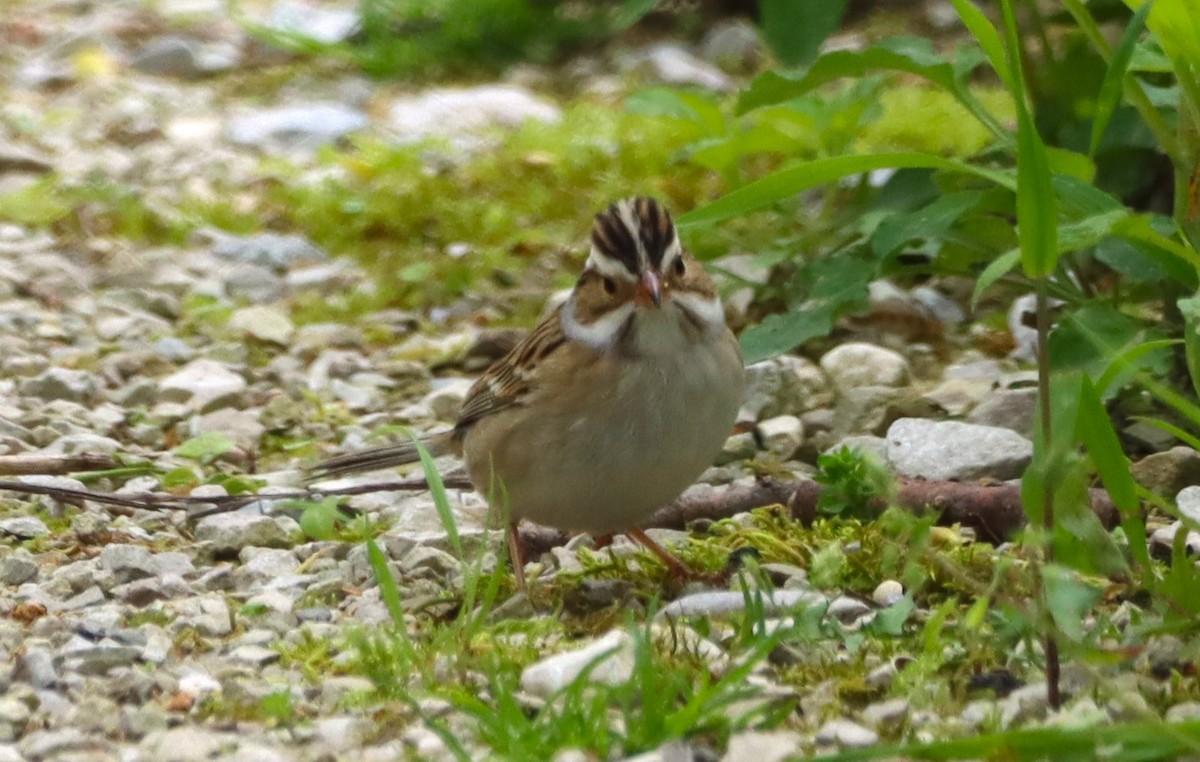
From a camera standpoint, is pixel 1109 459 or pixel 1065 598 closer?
pixel 1065 598

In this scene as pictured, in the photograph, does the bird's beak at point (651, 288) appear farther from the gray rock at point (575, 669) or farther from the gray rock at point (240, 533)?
the gray rock at point (240, 533)

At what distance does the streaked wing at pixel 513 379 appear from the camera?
458 centimetres

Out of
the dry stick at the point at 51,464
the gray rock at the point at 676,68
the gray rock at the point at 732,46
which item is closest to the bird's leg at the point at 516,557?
the dry stick at the point at 51,464

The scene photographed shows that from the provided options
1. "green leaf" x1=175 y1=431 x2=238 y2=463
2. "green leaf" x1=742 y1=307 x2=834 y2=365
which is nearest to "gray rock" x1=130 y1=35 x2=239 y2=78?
"green leaf" x1=175 y1=431 x2=238 y2=463

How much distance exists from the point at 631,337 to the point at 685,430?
0.27m

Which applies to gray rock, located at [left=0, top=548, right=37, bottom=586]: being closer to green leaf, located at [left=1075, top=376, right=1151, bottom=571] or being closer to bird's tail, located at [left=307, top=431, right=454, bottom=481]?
bird's tail, located at [left=307, top=431, right=454, bottom=481]

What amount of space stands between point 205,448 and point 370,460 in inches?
21.1

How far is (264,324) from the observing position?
21.9ft

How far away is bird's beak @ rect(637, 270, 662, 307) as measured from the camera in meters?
4.24

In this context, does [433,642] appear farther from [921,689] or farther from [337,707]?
[921,689]

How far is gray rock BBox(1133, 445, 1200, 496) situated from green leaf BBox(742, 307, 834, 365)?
0.93m

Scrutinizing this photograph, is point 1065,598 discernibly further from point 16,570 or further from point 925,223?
point 16,570

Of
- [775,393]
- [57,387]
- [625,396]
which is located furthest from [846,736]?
[57,387]

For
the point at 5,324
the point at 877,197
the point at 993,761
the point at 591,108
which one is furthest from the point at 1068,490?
the point at 591,108
